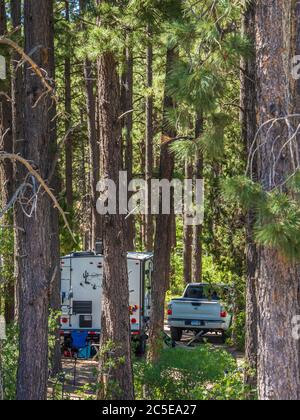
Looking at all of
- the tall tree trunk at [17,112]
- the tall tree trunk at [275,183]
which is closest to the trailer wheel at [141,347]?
the tall tree trunk at [17,112]

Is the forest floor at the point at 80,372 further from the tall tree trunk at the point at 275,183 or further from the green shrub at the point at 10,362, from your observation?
the tall tree trunk at the point at 275,183

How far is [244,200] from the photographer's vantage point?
7.49 meters

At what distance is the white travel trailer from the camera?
1975cm

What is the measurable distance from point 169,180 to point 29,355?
542 cm

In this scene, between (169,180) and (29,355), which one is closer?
Answer: (29,355)

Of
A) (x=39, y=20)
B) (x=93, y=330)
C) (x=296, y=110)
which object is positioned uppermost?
(x=39, y=20)

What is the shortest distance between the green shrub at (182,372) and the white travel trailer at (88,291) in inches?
314

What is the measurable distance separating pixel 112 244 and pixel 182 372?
7.88 ft

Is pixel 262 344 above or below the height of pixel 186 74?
below

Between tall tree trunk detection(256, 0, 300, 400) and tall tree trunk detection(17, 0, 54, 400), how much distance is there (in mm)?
3522

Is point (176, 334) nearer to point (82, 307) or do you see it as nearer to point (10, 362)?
point (82, 307)

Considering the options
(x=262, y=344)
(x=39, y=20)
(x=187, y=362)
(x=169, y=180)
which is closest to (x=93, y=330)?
(x=169, y=180)

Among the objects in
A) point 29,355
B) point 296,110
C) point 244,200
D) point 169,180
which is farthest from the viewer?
point 169,180
